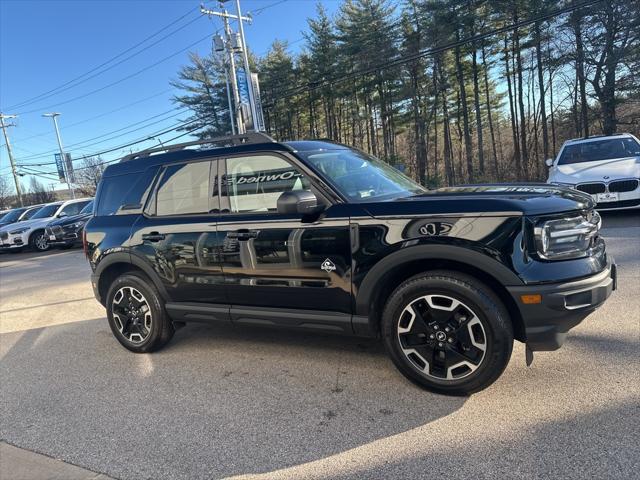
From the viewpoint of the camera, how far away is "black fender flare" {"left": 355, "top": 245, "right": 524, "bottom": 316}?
114 inches

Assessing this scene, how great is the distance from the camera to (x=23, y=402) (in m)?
3.79

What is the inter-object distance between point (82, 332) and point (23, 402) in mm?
1970

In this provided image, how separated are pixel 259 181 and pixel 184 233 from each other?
0.90 metres

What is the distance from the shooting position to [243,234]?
3781 millimetres

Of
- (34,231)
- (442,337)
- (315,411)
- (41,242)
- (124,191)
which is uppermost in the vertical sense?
(124,191)

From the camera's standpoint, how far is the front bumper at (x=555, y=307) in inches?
110

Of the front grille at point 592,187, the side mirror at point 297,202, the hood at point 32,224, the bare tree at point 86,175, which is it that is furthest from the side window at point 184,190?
the bare tree at point 86,175

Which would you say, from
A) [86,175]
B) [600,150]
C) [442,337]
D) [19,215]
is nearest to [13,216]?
[19,215]

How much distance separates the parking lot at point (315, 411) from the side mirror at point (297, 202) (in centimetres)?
139

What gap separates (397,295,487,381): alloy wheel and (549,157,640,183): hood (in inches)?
317

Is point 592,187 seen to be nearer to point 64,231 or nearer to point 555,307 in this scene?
point 555,307

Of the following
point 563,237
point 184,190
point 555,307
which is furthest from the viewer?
point 184,190

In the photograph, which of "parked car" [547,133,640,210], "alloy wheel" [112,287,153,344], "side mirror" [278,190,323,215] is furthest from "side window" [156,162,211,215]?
"parked car" [547,133,640,210]

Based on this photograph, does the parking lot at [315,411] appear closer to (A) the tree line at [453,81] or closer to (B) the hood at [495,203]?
(B) the hood at [495,203]
